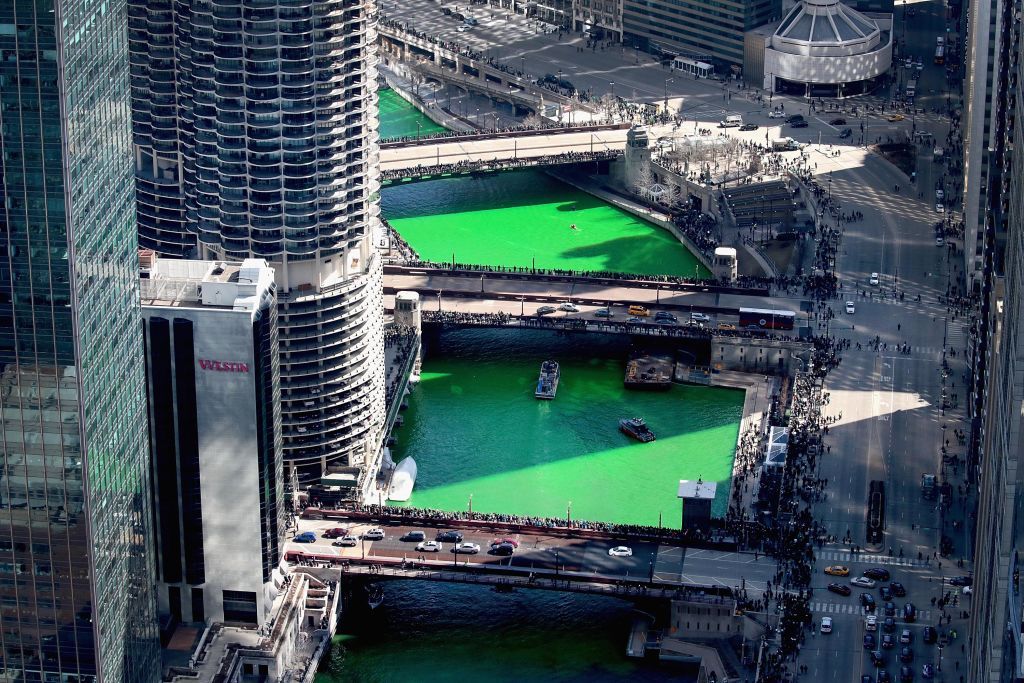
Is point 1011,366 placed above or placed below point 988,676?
above

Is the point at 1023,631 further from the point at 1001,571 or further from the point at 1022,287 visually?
the point at 1022,287

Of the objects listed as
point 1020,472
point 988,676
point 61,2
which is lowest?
point 988,676

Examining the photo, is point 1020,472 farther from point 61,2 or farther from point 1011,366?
point 61,2

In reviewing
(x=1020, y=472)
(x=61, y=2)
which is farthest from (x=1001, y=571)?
(x=61, y=2)

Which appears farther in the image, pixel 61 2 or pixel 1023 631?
pixel 61 2

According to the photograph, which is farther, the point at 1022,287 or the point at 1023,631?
the point at 1022,287

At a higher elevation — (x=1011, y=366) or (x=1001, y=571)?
(x=1011, y=366)

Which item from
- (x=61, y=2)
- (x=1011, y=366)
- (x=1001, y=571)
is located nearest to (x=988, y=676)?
(x=1001, y=571)

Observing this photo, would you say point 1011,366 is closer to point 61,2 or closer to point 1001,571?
point 1001,571
